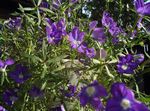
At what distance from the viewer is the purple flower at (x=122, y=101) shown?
3.69ft

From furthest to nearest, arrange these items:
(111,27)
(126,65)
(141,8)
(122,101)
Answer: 1. (111,27)
2. (141,8)
3. (126,65)
4. (122,101)

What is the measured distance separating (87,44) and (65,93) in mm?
231

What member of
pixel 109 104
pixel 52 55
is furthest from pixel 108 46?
pixel 109 104

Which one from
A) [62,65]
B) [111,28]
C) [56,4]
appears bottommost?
[62,65]

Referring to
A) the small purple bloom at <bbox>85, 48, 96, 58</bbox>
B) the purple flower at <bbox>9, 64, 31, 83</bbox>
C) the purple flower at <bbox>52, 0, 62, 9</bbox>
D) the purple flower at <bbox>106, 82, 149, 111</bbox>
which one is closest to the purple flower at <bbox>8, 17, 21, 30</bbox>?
the purple flower at <bbox>52, 0, 62, 9</bbox>

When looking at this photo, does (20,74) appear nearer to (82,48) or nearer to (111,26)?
(82,48)

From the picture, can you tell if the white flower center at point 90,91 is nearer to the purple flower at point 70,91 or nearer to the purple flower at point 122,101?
the purple flower at point 122,101

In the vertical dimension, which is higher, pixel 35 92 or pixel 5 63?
pixel 5 63

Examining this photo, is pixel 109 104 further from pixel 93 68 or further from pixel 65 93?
pixel 65 93

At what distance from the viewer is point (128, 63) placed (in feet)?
4.84

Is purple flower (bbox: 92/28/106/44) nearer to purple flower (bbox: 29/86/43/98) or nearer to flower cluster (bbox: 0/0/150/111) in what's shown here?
flower cluster (bbox: 0/0/150/111)

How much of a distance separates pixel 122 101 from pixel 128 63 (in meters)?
0.36

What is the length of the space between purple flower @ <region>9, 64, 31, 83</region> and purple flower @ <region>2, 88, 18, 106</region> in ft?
0.20

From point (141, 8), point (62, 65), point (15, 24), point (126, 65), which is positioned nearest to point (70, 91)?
point (62, 65)
